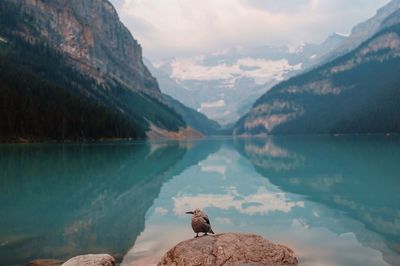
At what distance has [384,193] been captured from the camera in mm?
40312

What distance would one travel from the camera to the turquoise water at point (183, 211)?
22625 mm

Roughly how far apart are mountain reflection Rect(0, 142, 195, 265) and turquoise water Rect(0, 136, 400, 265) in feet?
0.21

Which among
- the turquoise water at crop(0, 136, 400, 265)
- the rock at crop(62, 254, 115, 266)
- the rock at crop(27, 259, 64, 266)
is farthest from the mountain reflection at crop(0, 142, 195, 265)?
the rock at crop(62, 254, 115, 266)

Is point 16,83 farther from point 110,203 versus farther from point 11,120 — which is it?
point 110,203

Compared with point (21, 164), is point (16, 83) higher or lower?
higher

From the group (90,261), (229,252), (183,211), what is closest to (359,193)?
(183,211)

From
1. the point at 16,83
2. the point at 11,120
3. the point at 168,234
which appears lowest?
the point at 168,234

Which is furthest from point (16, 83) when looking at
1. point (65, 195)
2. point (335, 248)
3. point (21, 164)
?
point (335, 248)

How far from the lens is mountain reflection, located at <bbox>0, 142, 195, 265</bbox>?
2297 centimetres

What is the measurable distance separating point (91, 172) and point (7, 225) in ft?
108

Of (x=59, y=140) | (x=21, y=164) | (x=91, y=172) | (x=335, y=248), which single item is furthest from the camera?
(x=59, y=140)

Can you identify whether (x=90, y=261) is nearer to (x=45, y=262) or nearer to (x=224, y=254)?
(x=224, y=254)

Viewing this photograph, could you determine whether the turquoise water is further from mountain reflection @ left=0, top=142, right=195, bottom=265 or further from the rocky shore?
the rocky shore

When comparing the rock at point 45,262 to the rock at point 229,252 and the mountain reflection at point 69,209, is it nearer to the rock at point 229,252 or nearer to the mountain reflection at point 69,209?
the mountain reflection at point 69,209
